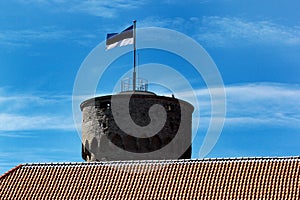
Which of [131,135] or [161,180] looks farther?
[131,135]

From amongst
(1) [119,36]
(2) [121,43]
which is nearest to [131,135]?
(2) [121,43]

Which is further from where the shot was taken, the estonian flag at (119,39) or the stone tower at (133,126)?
the estonian flag at (119,39)

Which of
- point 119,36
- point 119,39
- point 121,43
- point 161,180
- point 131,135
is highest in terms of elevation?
point 119,36

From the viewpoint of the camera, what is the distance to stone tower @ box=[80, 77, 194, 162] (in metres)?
41.1

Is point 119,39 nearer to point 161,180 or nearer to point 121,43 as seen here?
point 121,43

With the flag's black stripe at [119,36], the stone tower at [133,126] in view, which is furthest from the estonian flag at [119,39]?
the stone tower at [133,126]

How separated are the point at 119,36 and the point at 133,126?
492 cm

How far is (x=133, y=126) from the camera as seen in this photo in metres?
41.0

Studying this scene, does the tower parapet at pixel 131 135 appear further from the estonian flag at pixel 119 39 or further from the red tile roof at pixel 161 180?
the red tile roof at pixel 161 180

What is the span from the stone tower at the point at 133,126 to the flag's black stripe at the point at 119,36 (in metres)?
2.70

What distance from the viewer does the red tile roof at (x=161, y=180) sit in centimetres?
3234

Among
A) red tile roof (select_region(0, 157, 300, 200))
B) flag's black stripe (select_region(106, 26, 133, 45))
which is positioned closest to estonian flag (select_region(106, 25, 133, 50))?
flag's black stripe (select_region(106, 26, 133, 45))

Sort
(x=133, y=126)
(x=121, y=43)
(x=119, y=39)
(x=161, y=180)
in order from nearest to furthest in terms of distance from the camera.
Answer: (x=161, y=180), (x=133, y=126), (x=121, y=43), (x=119, y=39)

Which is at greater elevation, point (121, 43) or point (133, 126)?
point (121, 43)
